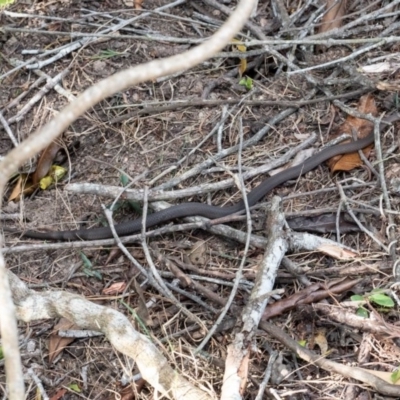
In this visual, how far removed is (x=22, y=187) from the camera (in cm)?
344

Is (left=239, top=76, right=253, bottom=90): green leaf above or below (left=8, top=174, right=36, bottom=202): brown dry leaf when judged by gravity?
above

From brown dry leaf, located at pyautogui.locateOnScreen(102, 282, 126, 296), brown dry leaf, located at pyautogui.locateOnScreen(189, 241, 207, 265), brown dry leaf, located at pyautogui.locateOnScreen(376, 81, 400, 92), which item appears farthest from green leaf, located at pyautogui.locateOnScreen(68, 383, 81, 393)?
brown dry leaf, located at pyautogui.locateOnScreen(376, 81, 400, 92)

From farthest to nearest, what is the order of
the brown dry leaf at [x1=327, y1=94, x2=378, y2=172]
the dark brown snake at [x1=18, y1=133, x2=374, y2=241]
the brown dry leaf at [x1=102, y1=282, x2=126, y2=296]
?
the brown dry leaf at [x1=327, y1=94, x2=378, y2=172], the dark brown snake at [x1=18, y1=133, x2=374, y2=241], the brown dry leaf at [x1=102, y1=282, x2=126, y2=296]

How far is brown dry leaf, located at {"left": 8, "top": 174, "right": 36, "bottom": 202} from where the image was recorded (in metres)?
3.45

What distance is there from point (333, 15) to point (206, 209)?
1616 millimetres

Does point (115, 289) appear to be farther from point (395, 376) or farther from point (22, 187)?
point (395, 376)

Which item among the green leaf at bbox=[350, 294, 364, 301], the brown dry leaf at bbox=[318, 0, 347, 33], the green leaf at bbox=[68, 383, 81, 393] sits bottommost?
the green leaf at bbox=[68, 383, 81, 393]

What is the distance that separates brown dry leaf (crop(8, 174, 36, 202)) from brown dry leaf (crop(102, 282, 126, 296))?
0.93m

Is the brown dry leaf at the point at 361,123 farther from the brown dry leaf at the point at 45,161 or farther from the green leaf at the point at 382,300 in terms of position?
the brown dry leaf at the point at 45,161

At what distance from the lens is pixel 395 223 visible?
2826 millimetres

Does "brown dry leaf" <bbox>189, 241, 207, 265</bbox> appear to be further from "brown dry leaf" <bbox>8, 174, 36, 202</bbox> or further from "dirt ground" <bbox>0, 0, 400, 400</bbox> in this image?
"brown dry leaf" <bbox>8, 174, 36, 202</bbox>

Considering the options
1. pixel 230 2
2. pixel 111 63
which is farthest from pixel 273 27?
pixel 111 63

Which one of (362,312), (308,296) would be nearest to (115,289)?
(308,296)

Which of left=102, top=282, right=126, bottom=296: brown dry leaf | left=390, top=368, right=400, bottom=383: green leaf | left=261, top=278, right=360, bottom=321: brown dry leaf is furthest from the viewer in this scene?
left=102, top=282, right=126, bottom=296: brown dry leaf
